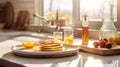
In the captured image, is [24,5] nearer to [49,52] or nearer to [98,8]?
[98,8]

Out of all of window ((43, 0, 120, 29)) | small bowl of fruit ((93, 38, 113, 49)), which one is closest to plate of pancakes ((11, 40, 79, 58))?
small bowl of fruit ((93, 38, 113, 49))

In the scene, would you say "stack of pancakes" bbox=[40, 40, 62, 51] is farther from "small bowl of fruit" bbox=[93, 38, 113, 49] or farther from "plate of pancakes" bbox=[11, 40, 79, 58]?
"small bowl of fruit" bbox=[93, 38, 113, 49]

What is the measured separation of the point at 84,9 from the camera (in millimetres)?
2943

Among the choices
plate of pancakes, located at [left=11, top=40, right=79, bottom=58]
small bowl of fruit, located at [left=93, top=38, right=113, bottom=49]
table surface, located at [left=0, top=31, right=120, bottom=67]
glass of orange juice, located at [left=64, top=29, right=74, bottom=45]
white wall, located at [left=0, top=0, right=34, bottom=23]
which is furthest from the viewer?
white wall, located at [left=0, top=0, right=34, bottom=23]

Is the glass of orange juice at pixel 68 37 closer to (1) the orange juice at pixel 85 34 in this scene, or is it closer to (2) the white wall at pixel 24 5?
(1) the orange juice at pixel 85 34

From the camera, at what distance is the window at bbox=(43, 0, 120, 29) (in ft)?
8.70

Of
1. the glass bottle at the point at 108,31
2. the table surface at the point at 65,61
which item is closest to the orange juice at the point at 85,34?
the glass bottle at the point at 108,31

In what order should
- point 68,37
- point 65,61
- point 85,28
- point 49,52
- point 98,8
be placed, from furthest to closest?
point 98,8 < point 68,37 < point 85,28 < point 49,52 < point 65,61

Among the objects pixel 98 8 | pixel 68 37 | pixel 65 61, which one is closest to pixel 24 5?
pixel 98 8

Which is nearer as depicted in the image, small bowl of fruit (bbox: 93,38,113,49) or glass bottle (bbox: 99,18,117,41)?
small bowl of fruit (bbox: 93,38,113,49)

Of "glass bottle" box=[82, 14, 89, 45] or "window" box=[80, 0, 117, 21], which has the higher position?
"window" box=[80, 0, 117, 21]

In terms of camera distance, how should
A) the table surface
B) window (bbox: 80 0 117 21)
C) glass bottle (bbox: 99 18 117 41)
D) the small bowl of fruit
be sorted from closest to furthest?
the table surface
the small bowl of fruit
glass bottle (bbox: 99 18 117 41)
window (bbox: 80 0 117 21)

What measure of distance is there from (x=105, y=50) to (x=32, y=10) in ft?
6.87

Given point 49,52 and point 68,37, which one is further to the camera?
point 68,37
